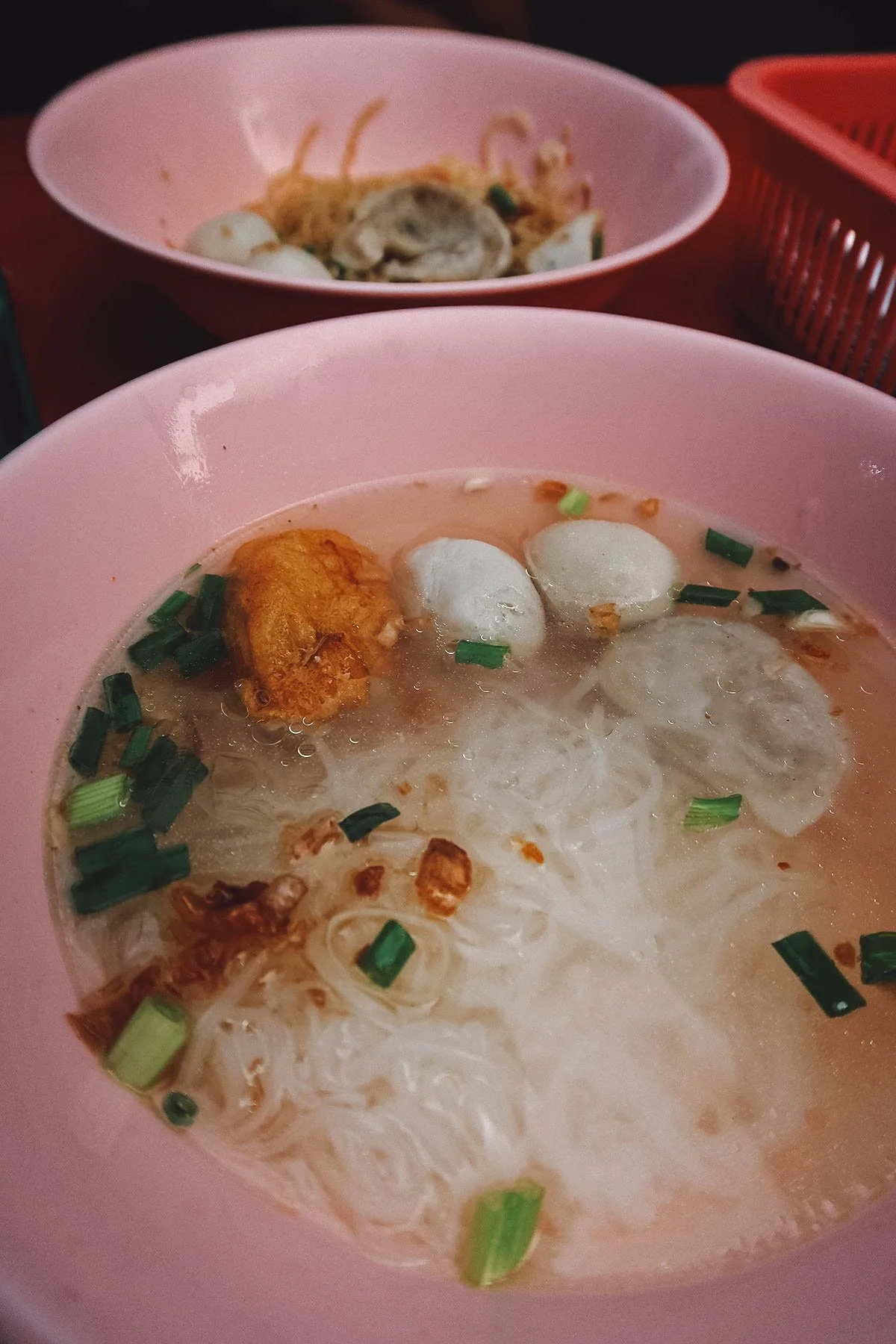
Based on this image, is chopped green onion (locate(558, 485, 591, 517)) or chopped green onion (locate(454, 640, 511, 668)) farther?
chopped green onion (locate(558, 485, 591, 517))

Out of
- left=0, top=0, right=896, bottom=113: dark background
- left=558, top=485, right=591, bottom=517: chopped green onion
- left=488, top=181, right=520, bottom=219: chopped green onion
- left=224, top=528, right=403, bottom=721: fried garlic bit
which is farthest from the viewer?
left=0, top=0, right=896, bottom=113: dark background

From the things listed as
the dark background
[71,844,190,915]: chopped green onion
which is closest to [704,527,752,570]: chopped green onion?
[71,844,190,915]: chopped green onion

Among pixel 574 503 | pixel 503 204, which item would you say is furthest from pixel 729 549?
pixel 503 204

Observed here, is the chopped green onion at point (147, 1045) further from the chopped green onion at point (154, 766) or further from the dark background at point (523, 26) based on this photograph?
the dark background at point (523, 26)

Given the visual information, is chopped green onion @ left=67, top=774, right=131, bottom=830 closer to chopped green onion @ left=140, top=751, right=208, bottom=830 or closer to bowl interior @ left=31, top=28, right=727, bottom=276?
chopped green onion @ left=140, top=751, right=208, bottom=830

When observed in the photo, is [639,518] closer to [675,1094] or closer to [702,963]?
[702,963]

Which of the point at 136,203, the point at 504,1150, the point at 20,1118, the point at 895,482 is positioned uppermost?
the point at 136,203

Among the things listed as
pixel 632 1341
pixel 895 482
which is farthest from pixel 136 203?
pixel 632 1341
